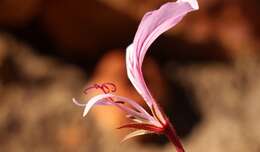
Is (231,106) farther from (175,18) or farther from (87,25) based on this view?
(175,18)

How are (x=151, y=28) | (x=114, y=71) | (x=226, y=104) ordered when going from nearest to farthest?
1. (x=151, y=28)
2. (x=114, y=71)
3. (x=226, y=104)

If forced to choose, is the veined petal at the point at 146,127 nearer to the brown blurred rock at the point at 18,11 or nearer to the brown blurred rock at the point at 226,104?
the brown blurred rock at the point at 226,104

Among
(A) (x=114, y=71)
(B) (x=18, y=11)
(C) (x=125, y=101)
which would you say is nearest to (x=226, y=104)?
(A) (x=114, y=71)

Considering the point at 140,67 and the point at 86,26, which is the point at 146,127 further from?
the point at 86,26

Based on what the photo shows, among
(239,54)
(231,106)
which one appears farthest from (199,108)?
(239,54)

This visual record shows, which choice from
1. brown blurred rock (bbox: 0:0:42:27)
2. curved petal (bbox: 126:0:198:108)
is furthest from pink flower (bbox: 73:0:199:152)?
brown blurred rock (bbox: 0:0:42:27)
